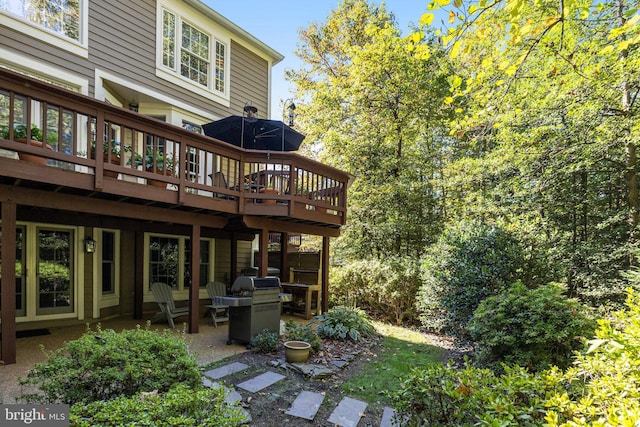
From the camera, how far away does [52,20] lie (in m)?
5.69

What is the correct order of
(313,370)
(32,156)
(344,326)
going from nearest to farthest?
(32,156), (313,370), (344,326)

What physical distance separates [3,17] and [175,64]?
2.97 m

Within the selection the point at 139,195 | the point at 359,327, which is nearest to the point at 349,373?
the point at 359,327

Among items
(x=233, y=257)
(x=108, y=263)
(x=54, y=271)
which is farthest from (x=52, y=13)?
(x=233, y=257)

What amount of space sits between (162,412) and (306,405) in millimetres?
2018

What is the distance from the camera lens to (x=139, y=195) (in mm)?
4855

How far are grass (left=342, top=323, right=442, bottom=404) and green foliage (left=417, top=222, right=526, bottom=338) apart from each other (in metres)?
0.63

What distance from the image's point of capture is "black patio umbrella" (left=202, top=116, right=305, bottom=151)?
6.99 metres

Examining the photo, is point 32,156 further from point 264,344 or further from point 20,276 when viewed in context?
point 264,344

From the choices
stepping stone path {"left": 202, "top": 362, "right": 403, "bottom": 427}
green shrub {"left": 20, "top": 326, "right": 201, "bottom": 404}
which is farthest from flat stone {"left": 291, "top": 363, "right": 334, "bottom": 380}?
green shrub {"left": 20, "top": 326, "right": 201, "bottom": 404}

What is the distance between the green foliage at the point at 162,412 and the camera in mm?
1761

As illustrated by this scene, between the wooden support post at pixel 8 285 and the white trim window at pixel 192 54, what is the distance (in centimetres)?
458

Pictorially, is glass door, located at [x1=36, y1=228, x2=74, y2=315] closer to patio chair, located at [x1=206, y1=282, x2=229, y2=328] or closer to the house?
the house

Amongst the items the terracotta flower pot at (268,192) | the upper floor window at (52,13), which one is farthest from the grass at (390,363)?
the upper floor window at (52,13)
